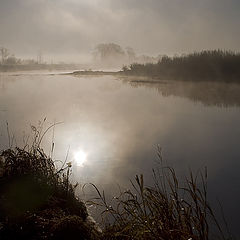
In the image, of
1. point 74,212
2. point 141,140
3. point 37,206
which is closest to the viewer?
point 37,206

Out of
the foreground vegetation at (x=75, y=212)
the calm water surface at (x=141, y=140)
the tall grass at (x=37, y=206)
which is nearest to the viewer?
the foreground vegetation at (x=75, y=212)

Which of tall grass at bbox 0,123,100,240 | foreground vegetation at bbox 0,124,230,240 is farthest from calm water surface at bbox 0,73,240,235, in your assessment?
tall grass at bbox 0,123,100,240

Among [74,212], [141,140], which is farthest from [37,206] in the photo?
[141,140]

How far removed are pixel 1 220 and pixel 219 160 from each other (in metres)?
4.58

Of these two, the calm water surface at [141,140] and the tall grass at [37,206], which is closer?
the tall grass at [37,206]

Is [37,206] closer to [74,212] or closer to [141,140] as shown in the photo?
[74,212]

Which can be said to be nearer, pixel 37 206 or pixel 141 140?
pixel 37 206

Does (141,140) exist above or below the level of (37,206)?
below

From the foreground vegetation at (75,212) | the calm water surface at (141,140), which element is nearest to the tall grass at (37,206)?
the foreground vegetation at (75,212)

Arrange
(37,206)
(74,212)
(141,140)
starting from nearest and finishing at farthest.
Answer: (37,206), (74,212), (141,140)

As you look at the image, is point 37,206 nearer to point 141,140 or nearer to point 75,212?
point 75,212

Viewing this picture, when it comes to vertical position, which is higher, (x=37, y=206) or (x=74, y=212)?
(x=37, y=206)

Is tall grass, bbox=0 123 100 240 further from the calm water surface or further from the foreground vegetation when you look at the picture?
the calm water surface

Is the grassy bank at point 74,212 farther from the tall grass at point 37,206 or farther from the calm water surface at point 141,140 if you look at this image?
the calm water surface at point 141,140
